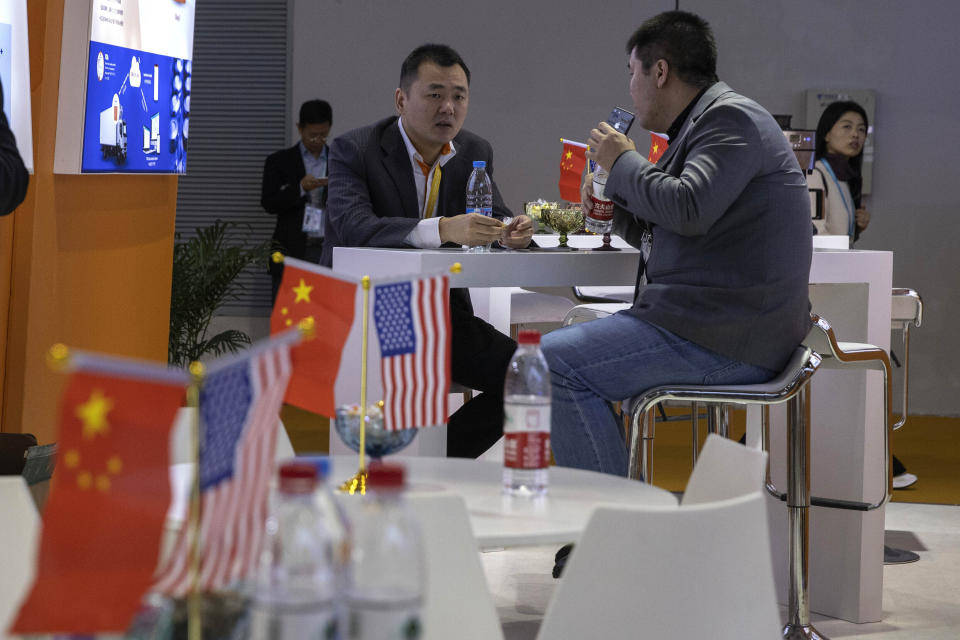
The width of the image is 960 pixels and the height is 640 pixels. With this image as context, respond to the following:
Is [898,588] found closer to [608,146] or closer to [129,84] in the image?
[608,146]

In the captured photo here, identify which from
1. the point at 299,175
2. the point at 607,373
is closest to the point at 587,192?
the point at 607,373

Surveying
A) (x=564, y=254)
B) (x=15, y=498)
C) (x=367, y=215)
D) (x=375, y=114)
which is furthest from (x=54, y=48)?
(x=375, y=114)

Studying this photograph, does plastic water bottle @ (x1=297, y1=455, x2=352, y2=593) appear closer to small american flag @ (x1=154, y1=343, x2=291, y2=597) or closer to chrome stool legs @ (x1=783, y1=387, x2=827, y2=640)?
small american flag @ (x1=154, y1=343, x2=291, y2=597)

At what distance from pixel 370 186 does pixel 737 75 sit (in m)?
5.46

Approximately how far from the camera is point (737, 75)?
8789 millimetres

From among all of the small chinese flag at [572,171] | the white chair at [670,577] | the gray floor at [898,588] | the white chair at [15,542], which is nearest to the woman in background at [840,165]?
the gray floor at [898,588]

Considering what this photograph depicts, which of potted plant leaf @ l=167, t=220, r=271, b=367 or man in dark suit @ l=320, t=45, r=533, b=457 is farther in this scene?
potted plant leaf @ l=167, t=220, r=271, b=367

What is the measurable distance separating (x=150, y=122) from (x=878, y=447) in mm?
2945

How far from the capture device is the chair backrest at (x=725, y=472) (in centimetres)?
201

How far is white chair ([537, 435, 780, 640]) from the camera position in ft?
5.27

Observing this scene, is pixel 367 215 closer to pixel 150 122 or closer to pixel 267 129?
pixel 150 122

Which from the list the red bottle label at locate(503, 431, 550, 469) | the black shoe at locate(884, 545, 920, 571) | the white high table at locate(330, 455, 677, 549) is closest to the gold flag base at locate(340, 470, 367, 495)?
the white high table at locate(330, 455, 677, 549)

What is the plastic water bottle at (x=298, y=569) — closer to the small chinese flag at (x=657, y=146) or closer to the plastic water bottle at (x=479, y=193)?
the plastic water bottle at (x=479, y=193)

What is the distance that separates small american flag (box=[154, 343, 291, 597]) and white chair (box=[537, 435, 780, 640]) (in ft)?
1.72
